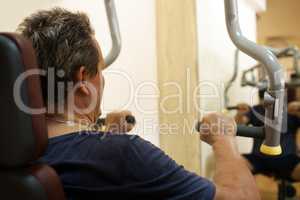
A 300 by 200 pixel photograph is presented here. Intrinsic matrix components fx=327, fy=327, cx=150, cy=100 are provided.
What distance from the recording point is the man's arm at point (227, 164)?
803 millimetres

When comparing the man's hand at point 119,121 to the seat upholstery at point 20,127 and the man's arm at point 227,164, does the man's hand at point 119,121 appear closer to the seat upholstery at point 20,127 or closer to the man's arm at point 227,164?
the man's arm at point 227,164

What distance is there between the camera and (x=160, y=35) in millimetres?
1951

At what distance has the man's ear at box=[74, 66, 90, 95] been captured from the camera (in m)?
0.83

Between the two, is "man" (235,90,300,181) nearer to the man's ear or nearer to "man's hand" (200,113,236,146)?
"man's hand" (200,113,236,146)

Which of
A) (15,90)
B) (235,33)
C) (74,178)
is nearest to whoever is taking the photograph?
(15,90)

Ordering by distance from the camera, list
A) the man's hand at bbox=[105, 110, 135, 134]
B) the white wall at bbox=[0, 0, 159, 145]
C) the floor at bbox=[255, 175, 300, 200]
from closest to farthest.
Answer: the man's hand at bbox=[105, 110, 135, 134] → the white wall at bbox=[0, 0, 159, 145] → the floor at bbox=[255, 175, 300, 200]

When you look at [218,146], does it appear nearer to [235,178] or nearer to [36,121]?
[235,178]

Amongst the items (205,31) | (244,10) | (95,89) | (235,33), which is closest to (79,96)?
(95,89)

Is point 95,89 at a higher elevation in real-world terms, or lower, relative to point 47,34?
lower

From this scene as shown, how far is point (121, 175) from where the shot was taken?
73 cm

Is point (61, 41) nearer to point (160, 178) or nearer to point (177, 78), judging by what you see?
point (160, 178)

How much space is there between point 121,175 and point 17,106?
266 millimetres

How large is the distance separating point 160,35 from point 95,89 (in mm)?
1139

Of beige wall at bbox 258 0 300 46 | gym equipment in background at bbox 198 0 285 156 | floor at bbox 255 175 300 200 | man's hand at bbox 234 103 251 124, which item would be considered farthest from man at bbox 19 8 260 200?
beige wall at bbox 258 0 300 46
